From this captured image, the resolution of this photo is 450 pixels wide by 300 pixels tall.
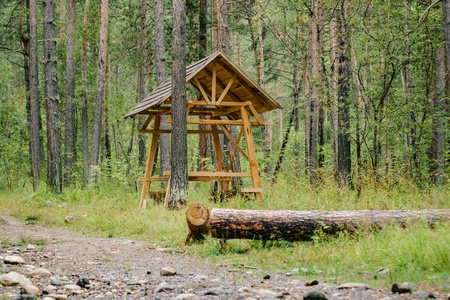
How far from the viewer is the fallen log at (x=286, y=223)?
5.61 m

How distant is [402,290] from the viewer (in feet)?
10.7

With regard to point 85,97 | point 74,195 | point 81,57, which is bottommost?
point 74,195

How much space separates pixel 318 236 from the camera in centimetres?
567

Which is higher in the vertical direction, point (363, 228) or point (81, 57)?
point (81, 57)

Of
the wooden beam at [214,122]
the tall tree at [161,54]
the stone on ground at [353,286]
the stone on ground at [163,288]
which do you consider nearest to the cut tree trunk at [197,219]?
the stone on ground at [163,288]

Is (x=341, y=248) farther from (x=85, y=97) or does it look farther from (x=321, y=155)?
(x=85, y=97)

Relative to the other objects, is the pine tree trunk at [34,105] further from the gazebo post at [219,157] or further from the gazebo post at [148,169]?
the gazebo post at [219,157]

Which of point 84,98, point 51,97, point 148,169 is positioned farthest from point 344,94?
point 84,98

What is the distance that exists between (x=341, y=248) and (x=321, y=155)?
1307 cm

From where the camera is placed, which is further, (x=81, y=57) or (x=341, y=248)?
(x=81, y=57)

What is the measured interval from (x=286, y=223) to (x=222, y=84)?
7248 mm

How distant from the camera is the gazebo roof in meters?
10.1

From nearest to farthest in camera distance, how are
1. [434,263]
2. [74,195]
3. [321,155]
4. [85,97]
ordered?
[434,263]
[74,195]
[321,155]
[85,97]

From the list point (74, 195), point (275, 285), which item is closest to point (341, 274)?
point (275, 285)
